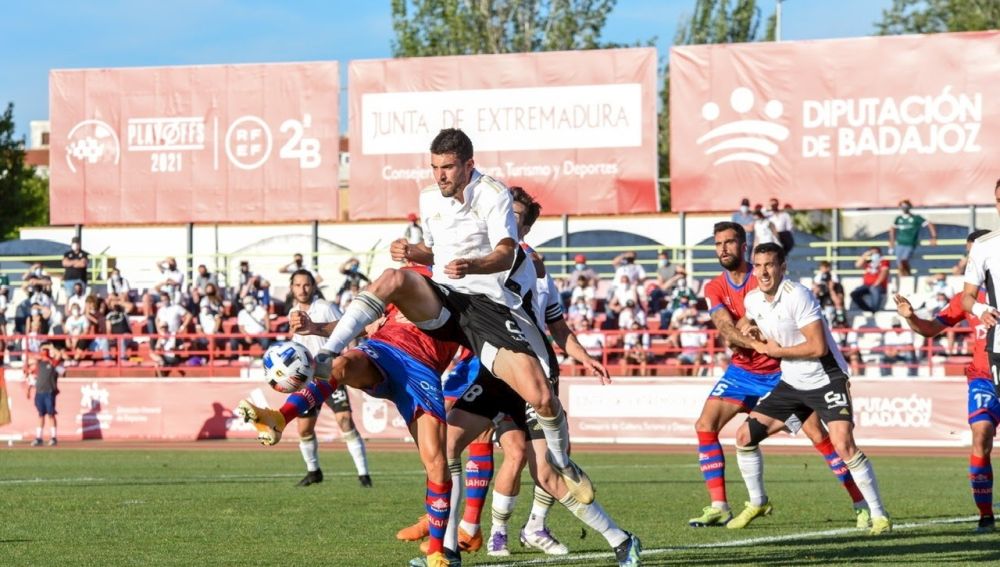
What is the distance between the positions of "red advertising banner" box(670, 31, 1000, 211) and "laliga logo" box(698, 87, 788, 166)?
2cm

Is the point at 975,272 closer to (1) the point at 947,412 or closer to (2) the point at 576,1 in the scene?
(1) the point at 947,412

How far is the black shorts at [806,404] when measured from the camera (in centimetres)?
1141

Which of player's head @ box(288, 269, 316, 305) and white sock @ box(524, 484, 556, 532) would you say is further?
player's head @ box(288, 269, 316, 305)

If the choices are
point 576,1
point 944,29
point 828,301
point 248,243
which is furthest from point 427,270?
point 944,29

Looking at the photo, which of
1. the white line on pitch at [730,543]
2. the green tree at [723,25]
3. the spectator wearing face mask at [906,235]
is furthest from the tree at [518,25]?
the white line on pitch at [730,543]

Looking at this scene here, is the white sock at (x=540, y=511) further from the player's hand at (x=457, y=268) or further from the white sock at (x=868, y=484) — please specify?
the player's hand at (x=457, y=268)

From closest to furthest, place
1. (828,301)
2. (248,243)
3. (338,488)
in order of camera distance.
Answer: (338,488), (828,301), (248,243)

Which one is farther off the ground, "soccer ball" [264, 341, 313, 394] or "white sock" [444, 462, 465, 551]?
"soccer ball" [264, 341, 313, 394]

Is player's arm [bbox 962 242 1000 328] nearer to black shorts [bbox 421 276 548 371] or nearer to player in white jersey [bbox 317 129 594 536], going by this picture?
player in white jersey [bbox 317 129 594 536]

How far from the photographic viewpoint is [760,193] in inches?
1281

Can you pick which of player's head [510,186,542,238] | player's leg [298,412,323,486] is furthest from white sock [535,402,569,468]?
player's leg [298,412,323,486]

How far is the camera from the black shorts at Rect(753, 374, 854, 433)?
11406 millimetres

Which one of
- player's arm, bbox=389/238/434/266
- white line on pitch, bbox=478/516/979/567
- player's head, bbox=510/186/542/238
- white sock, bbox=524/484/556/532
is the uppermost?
player's head, bbox=510/186/542/238

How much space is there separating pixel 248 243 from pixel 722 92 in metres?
25.9
